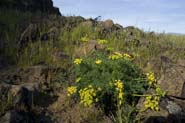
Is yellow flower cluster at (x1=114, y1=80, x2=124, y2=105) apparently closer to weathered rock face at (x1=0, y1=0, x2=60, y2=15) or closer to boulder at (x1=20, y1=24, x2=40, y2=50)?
boulder at (x1=20, y1=24, x2=40, y2=50)

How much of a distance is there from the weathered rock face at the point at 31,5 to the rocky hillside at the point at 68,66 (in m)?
1.89

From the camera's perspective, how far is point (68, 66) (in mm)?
8805

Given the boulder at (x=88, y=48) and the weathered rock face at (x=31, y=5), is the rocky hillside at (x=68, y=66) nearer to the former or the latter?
the boulder at (x=88, y=48)

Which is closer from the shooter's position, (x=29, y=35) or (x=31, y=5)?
(x=29, y=35)

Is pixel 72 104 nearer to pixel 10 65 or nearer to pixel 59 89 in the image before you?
pixel 59 89

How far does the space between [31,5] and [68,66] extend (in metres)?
6.73

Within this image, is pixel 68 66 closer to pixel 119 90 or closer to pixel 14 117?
pixel 119 90

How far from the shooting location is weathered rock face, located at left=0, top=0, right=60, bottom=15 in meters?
13.9

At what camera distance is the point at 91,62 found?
7832 mm

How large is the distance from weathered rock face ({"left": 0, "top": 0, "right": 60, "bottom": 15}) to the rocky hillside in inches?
74.5

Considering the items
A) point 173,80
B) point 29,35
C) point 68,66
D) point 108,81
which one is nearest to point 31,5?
point 29,35

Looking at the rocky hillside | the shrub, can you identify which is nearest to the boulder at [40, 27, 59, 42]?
the rocky hillside

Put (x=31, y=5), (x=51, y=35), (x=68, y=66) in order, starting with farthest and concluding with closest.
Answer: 1. (x=31, y=5)
2. (x=51, y=35)
3. (x=68, y=66)

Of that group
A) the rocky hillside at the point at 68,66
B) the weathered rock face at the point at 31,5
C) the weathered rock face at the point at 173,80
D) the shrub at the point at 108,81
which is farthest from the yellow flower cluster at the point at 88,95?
the weathered rock face at the point at 31,5
